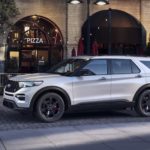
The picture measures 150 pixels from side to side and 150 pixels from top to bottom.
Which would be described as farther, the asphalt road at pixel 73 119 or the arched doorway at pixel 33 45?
the arched doorway at pixel 33 45

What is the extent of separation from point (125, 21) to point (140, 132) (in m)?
15.3

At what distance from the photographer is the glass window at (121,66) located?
1438cm

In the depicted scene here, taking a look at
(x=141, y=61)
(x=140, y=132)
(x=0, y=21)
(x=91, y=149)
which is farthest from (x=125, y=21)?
(x=91, y=149)

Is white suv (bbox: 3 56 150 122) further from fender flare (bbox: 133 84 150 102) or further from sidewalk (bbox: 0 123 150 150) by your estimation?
sidewalk (bbox: 0 123 150 150)

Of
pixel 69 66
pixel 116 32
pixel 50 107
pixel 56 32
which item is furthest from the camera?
pixel 116 32

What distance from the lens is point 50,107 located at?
13.6 meters

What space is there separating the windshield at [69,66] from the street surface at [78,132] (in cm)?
126

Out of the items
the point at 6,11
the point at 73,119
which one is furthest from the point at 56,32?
the point at 73,119

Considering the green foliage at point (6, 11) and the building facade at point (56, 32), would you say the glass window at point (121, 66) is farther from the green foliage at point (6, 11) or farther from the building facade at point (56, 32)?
the building facade at point (56, 32)

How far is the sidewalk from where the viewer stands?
1025 centimetres

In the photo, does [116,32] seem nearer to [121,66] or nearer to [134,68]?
[134,68]

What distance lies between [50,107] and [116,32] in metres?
13.4

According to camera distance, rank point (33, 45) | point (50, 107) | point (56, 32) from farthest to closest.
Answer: point (56, 32)
point (33, 45)
point (50, 107)

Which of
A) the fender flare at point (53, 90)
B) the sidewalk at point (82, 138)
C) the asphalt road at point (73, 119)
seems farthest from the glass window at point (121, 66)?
the sidewalk at point (82, 138)
